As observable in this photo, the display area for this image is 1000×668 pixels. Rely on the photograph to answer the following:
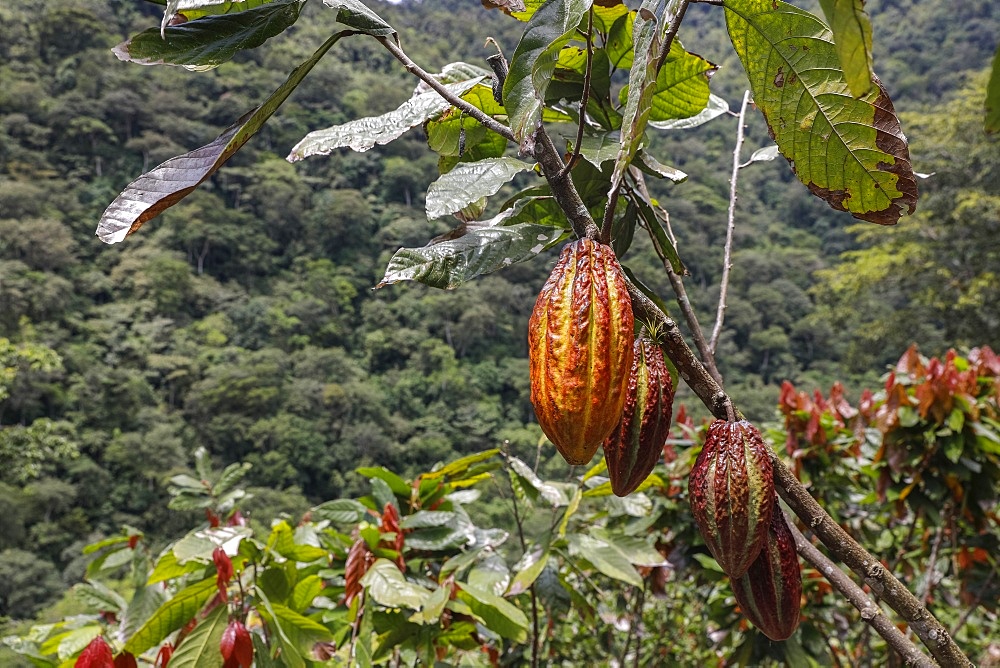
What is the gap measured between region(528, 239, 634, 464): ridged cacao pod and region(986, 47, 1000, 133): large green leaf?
0.45 ft

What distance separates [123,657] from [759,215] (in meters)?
21.9

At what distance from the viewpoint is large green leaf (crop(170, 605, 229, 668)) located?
56cm

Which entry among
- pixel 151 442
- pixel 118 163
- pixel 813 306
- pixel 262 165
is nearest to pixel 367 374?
pixel 151 442

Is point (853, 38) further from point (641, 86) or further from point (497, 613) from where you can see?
point (497, 613)

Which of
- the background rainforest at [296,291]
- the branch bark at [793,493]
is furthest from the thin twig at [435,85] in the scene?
the background rainforest at [296,291]

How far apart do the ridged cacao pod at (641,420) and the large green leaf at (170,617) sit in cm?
49

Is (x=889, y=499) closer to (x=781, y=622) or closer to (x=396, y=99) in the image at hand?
(x=781, y=622)

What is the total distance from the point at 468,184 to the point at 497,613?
50 centimetres

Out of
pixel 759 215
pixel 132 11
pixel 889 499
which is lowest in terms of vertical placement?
pixel 759 215

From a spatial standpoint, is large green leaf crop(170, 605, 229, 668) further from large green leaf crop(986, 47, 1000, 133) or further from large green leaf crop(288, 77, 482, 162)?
large green leaf crop(986, 47, 1000, 133)

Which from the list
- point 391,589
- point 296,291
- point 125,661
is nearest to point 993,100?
point 391,589

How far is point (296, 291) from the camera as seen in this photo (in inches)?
677

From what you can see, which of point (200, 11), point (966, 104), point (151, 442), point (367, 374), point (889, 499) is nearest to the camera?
point (200, 11)

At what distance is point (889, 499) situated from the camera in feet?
4.39
